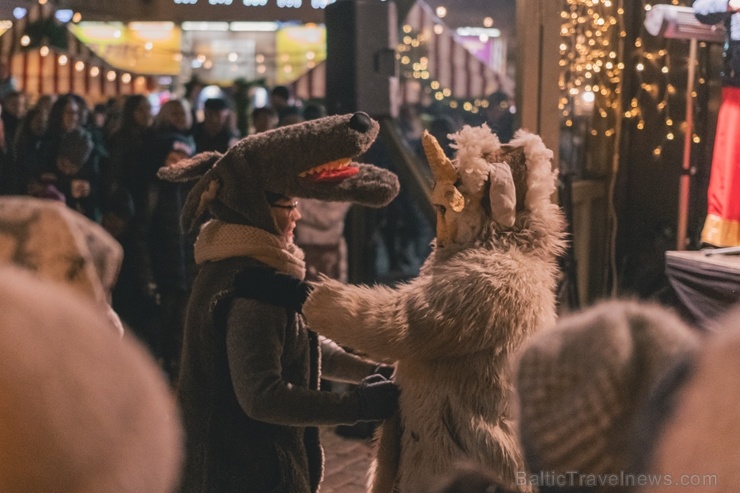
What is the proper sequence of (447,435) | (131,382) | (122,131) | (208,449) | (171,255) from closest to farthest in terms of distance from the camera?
A: 1. (131,382)
2. (447,435)
3. (208,449)
4. (171,255)
5. (122,131)

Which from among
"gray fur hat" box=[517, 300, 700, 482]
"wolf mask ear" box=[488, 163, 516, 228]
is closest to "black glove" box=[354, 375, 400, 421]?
"wolf mask ear" box=[488, 163, 516, 228]

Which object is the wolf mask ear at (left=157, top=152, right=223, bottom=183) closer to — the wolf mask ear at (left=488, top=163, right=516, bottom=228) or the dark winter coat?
the dark winter coat

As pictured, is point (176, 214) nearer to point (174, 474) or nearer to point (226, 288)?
point (226, 288)

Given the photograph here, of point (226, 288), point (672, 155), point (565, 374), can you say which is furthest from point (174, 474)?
point (672, 155)

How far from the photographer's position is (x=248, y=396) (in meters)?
2.30

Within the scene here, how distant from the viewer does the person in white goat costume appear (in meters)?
2.22

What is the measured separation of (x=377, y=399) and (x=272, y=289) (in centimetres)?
42

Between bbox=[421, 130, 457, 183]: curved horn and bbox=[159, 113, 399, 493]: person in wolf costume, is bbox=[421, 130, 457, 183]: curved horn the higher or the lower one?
the higher one

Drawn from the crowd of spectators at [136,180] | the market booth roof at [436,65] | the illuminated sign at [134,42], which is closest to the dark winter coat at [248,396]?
the crowd of spectators at [136,180]

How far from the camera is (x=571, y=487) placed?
121cm

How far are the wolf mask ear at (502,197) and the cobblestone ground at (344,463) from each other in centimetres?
275

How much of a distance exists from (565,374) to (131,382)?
583 mm

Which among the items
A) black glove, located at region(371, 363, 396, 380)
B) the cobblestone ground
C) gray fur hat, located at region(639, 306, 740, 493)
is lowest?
the cobblestone ground

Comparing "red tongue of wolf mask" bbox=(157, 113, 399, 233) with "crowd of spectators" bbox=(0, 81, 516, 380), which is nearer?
"red tongue of wolf mask" bbox=(157, 113, 399, 233)
